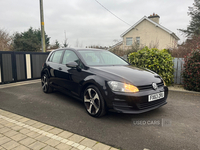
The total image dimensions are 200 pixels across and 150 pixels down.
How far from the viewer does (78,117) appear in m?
3.48

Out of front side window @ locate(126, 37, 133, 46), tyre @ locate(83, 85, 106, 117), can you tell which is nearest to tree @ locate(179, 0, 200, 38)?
front side window @ locate(126, 37, 133, 46)

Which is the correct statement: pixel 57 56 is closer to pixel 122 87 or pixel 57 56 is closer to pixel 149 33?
pixel 122 87

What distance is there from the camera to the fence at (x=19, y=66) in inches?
286

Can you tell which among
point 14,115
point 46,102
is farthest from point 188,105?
point 14,115

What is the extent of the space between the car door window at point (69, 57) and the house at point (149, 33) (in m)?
18.3

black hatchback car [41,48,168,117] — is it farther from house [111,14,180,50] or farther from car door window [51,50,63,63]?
house [111,14,180,50]

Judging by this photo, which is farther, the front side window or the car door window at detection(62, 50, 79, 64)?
the front side window

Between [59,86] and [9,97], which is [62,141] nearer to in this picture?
[59,86]

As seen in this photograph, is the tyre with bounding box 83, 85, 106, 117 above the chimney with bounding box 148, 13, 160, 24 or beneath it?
beneath

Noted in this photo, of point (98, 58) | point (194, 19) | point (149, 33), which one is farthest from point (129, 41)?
point (98, 58)

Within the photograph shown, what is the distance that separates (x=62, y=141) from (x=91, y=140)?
471mm

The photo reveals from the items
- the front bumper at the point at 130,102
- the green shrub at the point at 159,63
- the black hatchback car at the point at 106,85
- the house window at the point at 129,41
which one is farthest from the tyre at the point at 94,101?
the house window at the point at 129,41

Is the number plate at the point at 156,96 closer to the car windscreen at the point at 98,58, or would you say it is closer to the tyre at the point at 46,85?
the car windscreen at the point at 98,58

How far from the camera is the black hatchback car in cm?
300
